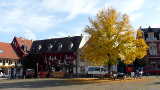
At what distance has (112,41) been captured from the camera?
56.6m

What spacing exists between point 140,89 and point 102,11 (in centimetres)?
2597

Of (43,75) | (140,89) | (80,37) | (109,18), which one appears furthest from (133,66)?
(140,89)

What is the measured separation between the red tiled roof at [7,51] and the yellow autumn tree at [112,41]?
119 ft

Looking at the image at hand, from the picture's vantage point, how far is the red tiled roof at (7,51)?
88.8 m

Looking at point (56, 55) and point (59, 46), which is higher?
point (59, 46)

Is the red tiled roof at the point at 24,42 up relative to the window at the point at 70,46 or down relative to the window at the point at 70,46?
up

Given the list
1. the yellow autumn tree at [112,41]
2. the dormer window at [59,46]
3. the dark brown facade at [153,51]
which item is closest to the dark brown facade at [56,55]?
the dormer window at [59,46]

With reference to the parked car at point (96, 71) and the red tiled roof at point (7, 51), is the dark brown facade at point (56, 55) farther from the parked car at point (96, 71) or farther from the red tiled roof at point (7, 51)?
the parked car at point (96, 71)

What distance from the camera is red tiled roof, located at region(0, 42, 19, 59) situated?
291 feet

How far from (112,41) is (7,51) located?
42.8m

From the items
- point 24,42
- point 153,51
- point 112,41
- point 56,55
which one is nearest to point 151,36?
point 153,51

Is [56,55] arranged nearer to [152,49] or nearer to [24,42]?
[24,42]

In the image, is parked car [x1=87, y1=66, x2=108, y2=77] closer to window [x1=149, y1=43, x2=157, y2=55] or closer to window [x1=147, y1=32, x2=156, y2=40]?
window [x1=149, y1=43, x2=157, y2=55]

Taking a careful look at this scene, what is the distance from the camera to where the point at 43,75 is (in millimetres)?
78750
